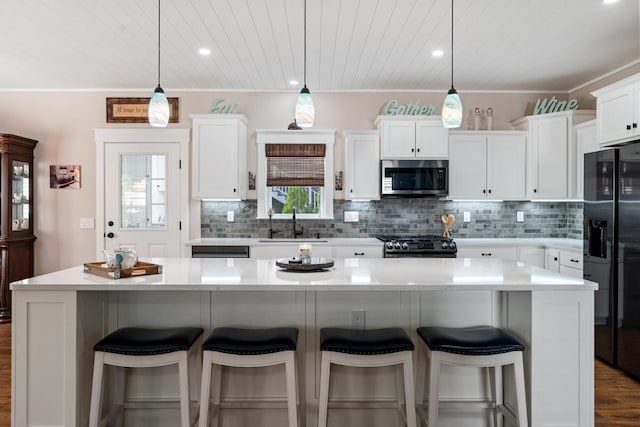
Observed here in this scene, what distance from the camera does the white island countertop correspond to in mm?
1956

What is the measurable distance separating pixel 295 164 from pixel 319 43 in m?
1.59

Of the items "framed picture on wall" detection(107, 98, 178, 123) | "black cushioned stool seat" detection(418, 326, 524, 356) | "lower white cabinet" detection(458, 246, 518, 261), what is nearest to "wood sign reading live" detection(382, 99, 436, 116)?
"lower white cabinet" detection(458, 246, 518, 261)

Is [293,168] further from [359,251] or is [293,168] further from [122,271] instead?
[122,271]

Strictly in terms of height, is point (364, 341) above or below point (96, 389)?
above

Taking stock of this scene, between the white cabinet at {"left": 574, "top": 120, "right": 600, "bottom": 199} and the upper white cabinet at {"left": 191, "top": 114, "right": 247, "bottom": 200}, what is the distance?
3.60m

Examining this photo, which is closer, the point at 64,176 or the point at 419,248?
the point at 419,248

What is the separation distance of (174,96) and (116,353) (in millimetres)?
3597

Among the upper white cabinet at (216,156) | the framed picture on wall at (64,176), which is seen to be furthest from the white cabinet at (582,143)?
the framed picture on wall at (64,176)

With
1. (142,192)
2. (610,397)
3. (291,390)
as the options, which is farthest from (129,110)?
(610,397)

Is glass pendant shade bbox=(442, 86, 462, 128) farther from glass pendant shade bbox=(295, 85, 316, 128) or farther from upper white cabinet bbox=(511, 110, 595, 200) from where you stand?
upper white cabinet bbox=(511, 110, 595, 200)

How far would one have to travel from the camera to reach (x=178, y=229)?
15.8 feet

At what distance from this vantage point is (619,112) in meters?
3.37

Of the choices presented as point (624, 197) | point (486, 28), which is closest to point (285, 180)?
point (486, 28)

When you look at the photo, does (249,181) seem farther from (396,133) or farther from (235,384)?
(235,384)
